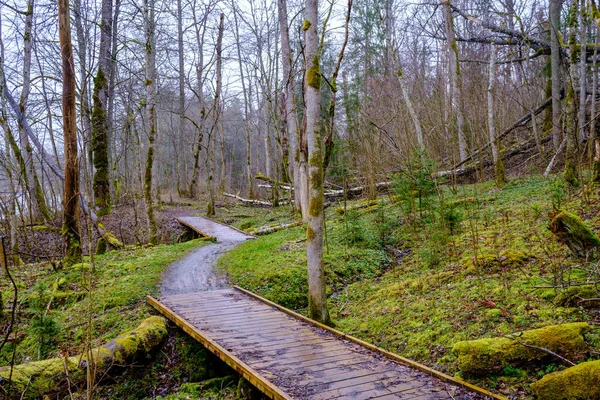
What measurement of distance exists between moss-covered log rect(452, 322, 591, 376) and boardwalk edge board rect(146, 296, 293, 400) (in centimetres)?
190

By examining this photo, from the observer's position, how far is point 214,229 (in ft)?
50.6

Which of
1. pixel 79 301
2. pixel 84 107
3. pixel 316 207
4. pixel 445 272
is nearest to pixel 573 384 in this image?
pixel 316 207

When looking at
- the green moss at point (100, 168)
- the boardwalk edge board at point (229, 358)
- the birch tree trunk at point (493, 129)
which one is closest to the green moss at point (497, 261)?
the boardwalk edge board at point (229, 358)

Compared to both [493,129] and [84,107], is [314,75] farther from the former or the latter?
[493,129]

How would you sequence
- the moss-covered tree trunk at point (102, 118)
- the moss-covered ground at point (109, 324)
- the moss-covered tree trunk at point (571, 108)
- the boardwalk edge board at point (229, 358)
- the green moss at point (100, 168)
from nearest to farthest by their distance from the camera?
the boardwalk edge board at point (229, 358)
the moss-covered ground at point (109, 324)
the moss-covered tree trunk at point (571, 108)
the moss-covered tree trunk at point (102, 118)
the green moss at point (100, 168)

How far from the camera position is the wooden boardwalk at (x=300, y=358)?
4238mm

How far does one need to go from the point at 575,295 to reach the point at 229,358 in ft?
13.5

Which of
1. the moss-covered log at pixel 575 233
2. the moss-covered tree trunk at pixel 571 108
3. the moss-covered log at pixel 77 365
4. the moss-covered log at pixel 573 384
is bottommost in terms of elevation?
the moss-covered log at pixel 77 365

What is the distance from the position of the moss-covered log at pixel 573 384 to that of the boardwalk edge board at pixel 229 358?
222 centimetres

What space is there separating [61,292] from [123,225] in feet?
25.8

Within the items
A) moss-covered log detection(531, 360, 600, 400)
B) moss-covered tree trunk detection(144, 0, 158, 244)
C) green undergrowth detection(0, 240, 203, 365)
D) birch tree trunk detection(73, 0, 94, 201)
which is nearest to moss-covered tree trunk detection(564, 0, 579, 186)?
moss-covered log detection(531, 360, 600, 400)

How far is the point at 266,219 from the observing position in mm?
17281

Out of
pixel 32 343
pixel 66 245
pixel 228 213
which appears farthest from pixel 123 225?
pixel 32 343

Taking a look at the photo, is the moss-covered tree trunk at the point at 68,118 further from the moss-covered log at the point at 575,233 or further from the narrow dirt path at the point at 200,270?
the moss-covered log at the point at 575,233
